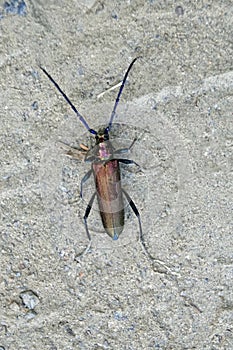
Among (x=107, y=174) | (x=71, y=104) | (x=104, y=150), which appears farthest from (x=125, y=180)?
(x=71, y=104)

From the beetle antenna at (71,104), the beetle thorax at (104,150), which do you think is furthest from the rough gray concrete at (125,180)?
the beetle thorax at (104,150)

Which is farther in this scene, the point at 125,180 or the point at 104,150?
the point at 125,180

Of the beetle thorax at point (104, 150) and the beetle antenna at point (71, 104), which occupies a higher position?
the beetle antenna at point (71, 104)

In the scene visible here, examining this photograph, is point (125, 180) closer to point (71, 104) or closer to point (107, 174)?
point (107, 174)

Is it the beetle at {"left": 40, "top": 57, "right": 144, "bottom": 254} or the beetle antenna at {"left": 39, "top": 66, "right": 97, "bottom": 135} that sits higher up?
the beetle antenna at {"left": 39, "top": 66, "right": 97, "bottom": 135}

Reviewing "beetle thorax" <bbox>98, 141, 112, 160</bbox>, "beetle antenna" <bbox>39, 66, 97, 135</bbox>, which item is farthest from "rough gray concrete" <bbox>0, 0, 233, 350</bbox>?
"beetle thorax" <bbox>98, 141, 112, 160</bbox>

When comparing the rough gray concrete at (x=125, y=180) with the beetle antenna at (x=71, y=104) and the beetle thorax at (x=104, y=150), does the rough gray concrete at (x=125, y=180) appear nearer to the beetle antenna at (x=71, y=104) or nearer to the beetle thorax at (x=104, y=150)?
the beetle antenna at (x=71, y=104)

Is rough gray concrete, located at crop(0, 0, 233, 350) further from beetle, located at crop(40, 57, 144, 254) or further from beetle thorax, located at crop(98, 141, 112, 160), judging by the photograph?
beetle thorax, located at crop(98, 141, 112, 160)

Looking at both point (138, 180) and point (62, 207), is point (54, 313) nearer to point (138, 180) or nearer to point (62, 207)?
point (62, 207)
